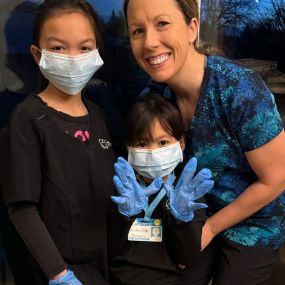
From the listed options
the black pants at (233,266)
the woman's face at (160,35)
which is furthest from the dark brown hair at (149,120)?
the black pants at (233,266)

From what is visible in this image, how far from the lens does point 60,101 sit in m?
1.58

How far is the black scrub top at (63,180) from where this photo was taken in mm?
1398

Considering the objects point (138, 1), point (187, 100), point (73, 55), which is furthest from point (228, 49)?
point (73, 55)

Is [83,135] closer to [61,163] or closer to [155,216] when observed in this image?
[61,163]

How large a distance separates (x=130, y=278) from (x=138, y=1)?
1025 millimetres

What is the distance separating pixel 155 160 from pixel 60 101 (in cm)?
42

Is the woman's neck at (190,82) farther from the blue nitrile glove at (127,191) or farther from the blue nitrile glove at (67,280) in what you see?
the blue nitrile glove at (67,280)

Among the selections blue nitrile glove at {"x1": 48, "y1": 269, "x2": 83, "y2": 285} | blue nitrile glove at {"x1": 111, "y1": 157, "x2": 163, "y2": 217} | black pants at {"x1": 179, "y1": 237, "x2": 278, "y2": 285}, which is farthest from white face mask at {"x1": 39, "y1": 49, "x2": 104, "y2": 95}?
black pants at {"x1": 179, "y1": 237, "x2": 278, "y2": 285}

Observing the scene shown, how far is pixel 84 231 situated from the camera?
1535mm

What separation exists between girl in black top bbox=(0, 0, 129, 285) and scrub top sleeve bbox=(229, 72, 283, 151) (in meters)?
0.53

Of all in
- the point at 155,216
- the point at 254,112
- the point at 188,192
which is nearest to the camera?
the point at 188,192

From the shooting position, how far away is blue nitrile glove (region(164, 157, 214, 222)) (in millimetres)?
1346

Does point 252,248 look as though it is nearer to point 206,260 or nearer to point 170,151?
point 206,260

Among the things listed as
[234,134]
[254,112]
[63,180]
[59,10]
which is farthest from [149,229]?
[59,10]
